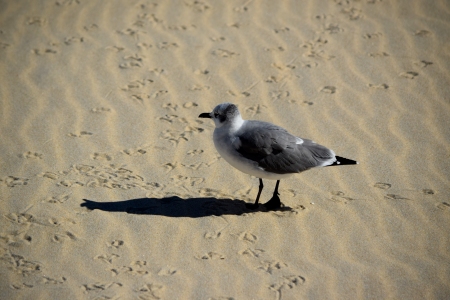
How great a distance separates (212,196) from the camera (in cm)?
538

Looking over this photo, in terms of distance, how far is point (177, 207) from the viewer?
5.18 metres

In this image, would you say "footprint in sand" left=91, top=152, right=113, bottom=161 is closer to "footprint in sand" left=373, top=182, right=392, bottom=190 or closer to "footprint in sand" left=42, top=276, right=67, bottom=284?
"footprint in sand" left=42, top=276, right=67, bottom=284

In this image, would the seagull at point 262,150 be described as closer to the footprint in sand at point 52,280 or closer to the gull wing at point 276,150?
the gull wing at point 276,150

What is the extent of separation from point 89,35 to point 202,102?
2.41 meters

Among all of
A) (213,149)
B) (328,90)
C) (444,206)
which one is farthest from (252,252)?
(328,90)

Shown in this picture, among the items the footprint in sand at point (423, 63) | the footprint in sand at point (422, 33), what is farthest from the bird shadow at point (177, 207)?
the footprint in sand at point (422, 33)

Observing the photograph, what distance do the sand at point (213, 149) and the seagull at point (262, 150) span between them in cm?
47

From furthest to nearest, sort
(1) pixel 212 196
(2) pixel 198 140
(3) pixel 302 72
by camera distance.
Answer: (3) pixel 302 72 → (2) pixel 198 140 → (1) pixel 212 196

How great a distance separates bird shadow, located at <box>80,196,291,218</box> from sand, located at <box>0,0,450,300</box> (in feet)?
0.06

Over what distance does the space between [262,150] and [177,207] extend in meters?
0.99

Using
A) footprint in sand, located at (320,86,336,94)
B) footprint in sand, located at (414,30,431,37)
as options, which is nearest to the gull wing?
footprint in sand, located at (320,86,336,94)

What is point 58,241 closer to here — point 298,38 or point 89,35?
point 89,35

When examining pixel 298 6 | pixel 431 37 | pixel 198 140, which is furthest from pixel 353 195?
pixel 298 6

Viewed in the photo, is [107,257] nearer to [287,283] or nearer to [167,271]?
[167,271]
